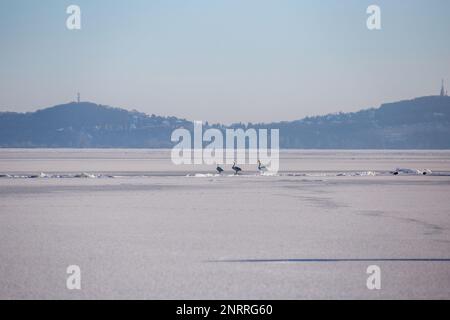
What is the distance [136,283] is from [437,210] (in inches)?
429

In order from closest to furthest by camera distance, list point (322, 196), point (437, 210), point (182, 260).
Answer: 1. point (182, 260)
2. point (437, 210)
3. point (322, 196)

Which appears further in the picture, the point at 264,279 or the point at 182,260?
the point at 182,260

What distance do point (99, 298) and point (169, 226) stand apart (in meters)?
6.23

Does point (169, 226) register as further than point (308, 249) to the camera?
Yes

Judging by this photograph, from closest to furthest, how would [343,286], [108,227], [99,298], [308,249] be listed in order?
[99,298], [343,286], [308,249], [108,227]

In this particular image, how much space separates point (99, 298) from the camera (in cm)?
746

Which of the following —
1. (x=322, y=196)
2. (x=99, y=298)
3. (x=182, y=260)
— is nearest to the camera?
(x=99, y=298)

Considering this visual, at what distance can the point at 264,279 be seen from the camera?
8461mm

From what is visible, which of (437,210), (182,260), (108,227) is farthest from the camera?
(437,210)
